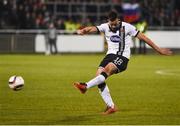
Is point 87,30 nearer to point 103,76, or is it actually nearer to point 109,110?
point 103,76

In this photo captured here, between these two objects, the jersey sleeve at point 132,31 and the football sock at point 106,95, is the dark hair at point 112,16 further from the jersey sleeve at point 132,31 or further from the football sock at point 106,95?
the football sock at point 106,95

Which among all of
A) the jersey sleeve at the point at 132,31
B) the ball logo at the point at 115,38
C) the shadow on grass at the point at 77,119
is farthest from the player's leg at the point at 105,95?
the jersey sleeve at the point at 132,31

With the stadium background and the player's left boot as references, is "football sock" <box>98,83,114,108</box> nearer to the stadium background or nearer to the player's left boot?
the player's left boot

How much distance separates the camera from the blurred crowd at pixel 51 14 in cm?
4291

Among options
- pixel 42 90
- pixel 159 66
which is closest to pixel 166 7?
pixel 159 66

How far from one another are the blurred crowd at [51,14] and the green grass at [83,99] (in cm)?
1532

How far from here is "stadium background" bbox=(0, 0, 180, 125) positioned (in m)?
13.7

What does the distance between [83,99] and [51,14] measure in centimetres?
2885

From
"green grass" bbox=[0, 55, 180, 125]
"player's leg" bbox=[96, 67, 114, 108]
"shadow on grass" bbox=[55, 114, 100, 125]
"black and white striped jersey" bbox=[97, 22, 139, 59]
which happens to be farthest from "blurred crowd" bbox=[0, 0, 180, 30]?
"shadow on grass" bbox=[55, 114, 100, 125]

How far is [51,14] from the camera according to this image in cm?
4534

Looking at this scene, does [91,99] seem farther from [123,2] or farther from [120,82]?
[123,2]

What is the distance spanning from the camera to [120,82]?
2231 cm

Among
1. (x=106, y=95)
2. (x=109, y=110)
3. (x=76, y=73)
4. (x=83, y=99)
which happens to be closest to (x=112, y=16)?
(x=106, y=95)

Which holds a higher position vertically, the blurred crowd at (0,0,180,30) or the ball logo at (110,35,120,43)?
the ball logo at (110,35,120,43)
